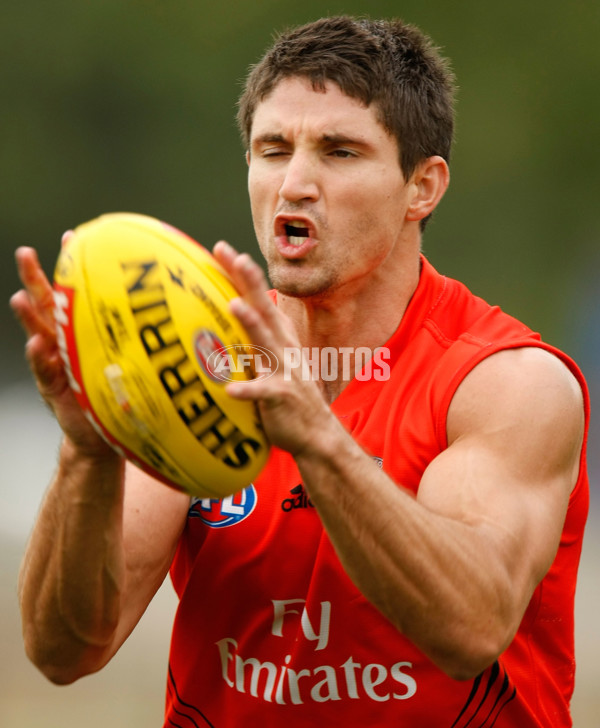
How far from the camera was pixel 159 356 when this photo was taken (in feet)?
7.14

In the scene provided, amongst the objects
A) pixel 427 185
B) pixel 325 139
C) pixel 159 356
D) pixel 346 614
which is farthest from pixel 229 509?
pixel 427 185

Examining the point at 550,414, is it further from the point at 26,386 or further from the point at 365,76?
the point at 26,386

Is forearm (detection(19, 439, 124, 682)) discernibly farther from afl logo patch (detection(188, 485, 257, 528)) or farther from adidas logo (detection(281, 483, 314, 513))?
adidas logo (detection(281, 483, 314, 513))

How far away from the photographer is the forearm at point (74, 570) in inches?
102

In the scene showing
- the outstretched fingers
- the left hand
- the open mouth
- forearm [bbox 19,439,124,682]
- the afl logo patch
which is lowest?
forearm [bbox 19,439,124,682]

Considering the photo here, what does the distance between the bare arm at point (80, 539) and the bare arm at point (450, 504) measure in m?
0.54

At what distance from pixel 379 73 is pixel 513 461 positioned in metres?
1.31

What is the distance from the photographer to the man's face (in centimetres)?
303

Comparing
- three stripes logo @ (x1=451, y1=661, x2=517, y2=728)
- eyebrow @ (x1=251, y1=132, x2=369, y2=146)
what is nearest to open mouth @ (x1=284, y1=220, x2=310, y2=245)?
eyebrow @ (x1=251, y1=132, x2=369, y2=146)

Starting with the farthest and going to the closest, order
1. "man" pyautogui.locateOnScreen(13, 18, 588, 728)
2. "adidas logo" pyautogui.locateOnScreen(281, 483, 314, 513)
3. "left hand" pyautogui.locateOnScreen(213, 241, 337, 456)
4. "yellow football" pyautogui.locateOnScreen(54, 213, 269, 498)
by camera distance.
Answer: "adidas logo" pyautogui.locateOnScreen(281, 483, 314, 513) < "man" pyautogui.locateOnScreen(13, 18, 588, 728) < "yellow football" pyautogui.locateOnScreen(54, 213, 269, 498) < "left hand" pyautogui.locateOnScreen(213, 241, 337, 456)

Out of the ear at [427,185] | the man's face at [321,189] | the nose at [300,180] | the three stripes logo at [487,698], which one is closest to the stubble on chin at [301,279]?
the man's face at [321,189]

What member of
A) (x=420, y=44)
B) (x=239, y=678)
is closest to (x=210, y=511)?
(x=239, y=678)

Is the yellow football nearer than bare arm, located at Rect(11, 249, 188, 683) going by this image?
Yes

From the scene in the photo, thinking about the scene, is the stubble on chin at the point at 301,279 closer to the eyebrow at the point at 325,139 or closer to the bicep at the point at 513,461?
the eyebrow at the point at 325,139
